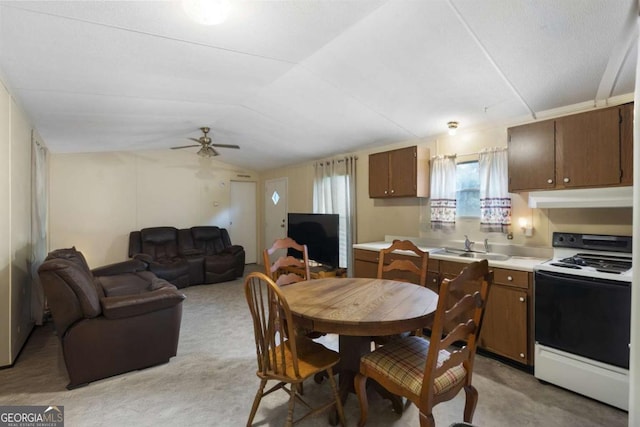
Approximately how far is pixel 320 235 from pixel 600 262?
10.0 feet

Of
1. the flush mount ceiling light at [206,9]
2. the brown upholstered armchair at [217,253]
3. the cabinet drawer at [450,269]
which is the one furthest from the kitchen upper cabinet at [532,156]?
the brown upholstered armchair at [217,253]

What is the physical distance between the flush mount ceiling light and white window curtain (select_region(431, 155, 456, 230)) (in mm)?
2712

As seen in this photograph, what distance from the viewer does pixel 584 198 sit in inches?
96.3

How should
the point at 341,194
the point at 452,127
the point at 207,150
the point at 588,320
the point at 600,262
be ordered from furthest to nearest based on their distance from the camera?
the point at 341,194
the point at 207,150
the point at 452,127
the point at 600,262
the point at 588,320

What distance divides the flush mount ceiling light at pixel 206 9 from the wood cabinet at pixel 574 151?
2.54 m

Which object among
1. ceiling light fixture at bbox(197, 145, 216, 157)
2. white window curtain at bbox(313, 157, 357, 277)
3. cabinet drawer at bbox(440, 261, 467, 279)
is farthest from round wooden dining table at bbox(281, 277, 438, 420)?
ceiling light fixture at bbox(197, 145, 216, 157)

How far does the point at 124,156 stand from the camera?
5758mm

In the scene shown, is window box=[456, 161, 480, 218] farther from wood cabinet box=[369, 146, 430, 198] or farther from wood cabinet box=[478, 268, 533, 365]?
wood cabinet box=[478, 268, 533, 365]

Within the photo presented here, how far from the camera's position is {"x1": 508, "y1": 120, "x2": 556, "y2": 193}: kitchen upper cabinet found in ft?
8.20

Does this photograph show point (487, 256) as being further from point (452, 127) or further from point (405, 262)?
point (452, 127)

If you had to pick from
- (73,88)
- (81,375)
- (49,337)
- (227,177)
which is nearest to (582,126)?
(73,88)

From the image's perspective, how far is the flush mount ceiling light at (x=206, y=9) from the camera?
1.51 m

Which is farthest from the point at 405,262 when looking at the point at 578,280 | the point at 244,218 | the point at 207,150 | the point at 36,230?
the point at 244,218

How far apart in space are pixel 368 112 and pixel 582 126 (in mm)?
1786
